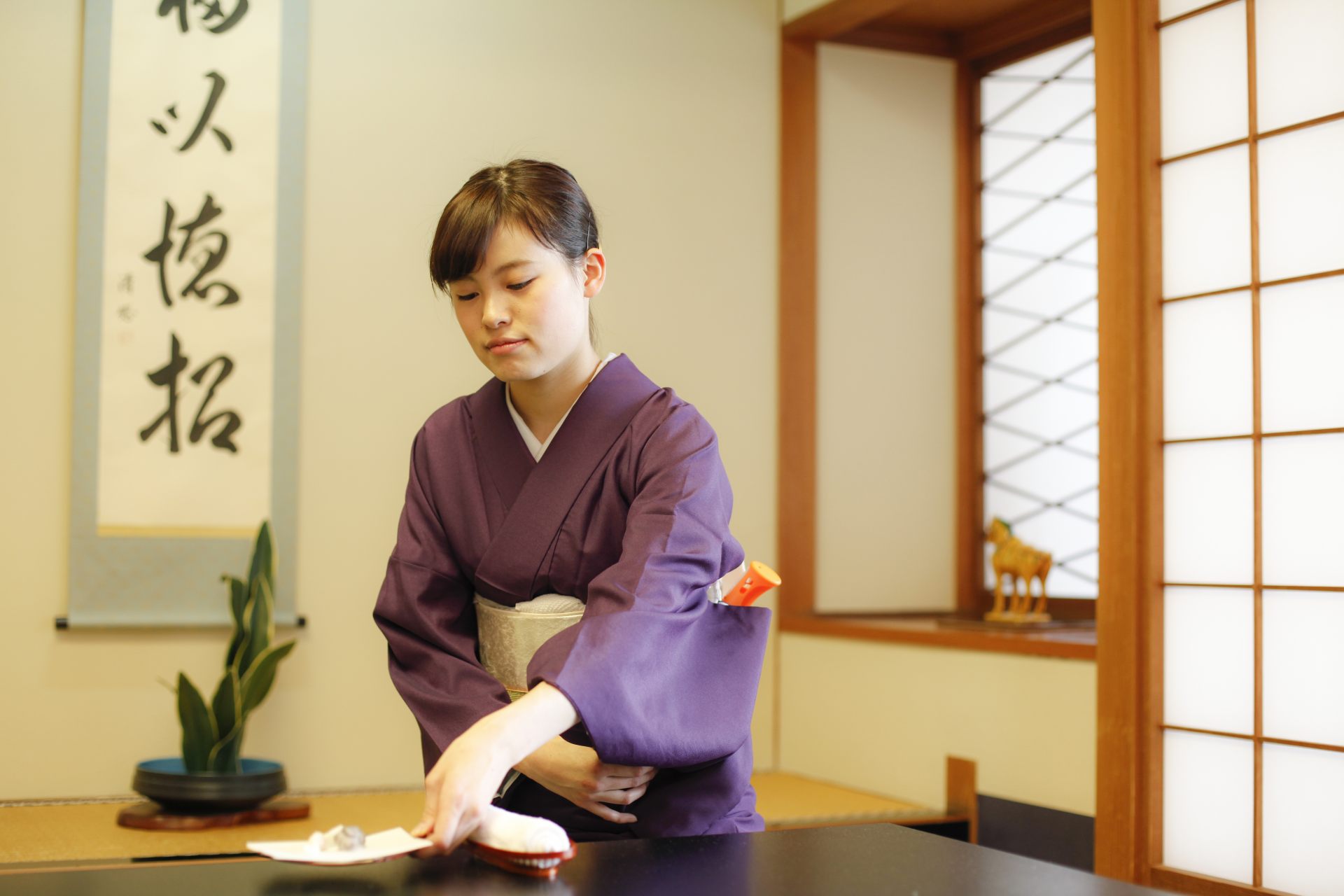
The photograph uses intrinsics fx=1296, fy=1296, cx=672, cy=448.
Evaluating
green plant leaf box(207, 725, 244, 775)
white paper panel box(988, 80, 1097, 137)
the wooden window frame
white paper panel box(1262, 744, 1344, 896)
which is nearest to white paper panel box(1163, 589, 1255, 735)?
white paper panel box(1262, 744, 1344, 896)

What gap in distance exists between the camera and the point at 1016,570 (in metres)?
3.55

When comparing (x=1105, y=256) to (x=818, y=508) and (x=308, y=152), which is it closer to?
(x=818, y=508)

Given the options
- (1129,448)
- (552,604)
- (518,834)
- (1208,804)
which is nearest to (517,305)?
(552,604)

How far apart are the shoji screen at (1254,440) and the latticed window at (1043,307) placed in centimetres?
104

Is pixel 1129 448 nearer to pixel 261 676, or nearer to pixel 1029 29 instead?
pixel 1029 29

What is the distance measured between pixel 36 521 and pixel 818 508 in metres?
2.17

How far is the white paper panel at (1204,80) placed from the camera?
2588 millimetres

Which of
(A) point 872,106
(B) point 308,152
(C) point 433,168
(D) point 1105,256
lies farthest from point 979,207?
(B) point 308,152

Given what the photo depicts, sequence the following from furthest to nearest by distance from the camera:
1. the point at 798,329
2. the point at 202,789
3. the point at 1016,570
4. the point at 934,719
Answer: the point at 798,329, the point at 1016,570, the point at 934,719, the point at 202,789

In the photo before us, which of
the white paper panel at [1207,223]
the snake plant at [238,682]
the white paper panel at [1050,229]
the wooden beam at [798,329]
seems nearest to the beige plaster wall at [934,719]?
the wooden beam at [798,329]

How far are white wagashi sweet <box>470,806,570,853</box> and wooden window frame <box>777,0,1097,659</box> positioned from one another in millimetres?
2649

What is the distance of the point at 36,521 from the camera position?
3.25 meters

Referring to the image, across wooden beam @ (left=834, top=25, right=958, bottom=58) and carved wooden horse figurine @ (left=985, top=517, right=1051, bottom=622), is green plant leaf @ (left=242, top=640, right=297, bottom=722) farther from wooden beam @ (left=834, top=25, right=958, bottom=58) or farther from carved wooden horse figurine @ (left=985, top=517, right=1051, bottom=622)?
wooden beam @ (left=834, top=25, right=958, bottom=58)

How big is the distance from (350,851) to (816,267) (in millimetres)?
3163
